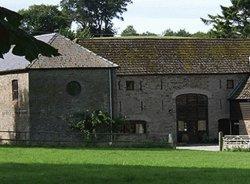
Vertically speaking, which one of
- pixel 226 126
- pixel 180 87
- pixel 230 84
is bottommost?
pixel 226 126

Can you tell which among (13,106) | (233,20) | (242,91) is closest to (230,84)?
(242,91)

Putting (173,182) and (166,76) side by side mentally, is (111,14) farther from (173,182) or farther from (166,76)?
(173,182)

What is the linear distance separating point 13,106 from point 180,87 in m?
12.1

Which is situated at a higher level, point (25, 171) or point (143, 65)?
point (143, 65)

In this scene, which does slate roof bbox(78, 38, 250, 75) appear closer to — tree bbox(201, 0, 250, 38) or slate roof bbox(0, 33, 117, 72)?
slate roof bbox(0, 33, 117, 72)

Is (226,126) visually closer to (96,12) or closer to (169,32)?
(96,12)

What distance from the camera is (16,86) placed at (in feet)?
132

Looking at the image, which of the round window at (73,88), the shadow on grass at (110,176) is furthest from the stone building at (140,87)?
the shadow on grass at (110,176)

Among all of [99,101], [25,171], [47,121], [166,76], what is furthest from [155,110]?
[25,171]

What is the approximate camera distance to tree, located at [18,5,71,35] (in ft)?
267

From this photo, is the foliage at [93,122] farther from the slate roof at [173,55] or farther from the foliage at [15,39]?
the foliage at [15,39]

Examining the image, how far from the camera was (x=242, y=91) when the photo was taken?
4475 cm

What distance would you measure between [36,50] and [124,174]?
746cm

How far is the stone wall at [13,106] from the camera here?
3878 centimetres
